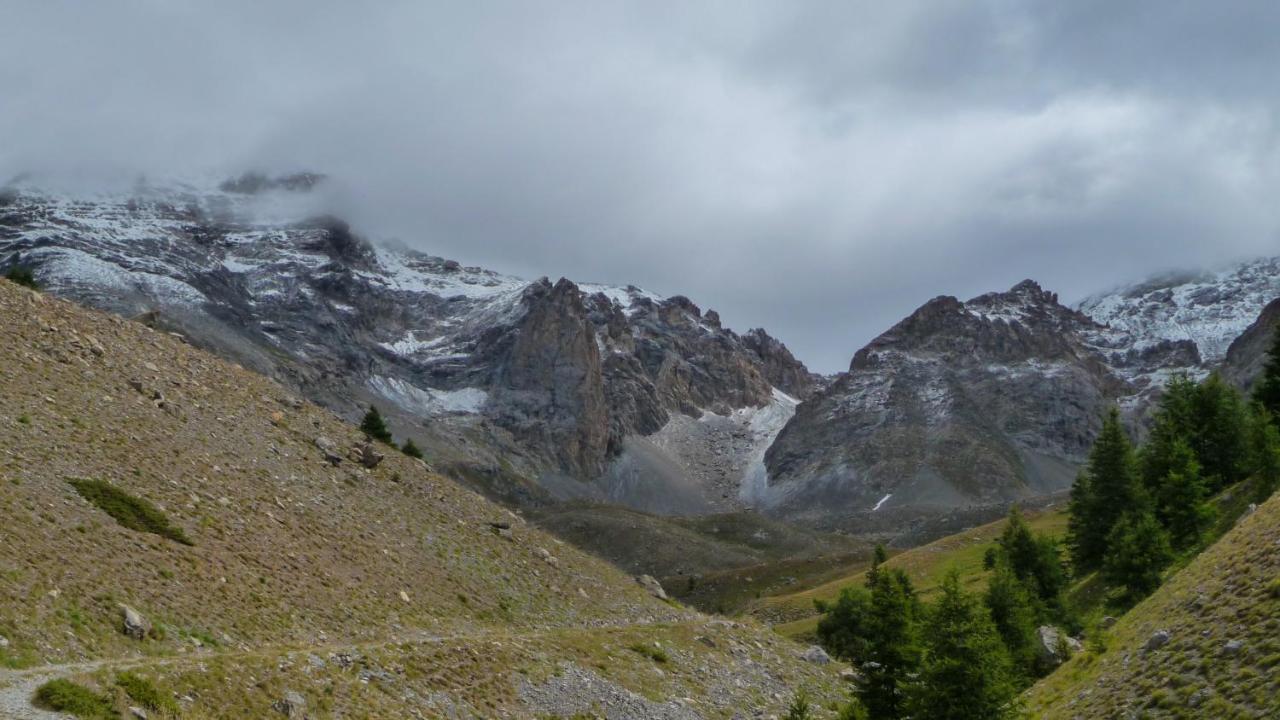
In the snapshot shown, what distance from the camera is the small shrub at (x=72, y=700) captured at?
17.9m

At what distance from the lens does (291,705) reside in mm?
21969

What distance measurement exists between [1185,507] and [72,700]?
4886 cm

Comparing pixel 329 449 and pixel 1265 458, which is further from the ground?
pixel 329 449

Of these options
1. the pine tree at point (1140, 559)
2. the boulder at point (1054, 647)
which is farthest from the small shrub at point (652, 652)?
the pine tree at point (1140, 559)

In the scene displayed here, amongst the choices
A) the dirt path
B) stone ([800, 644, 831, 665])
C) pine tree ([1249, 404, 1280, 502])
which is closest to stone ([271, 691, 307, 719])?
the dirt path

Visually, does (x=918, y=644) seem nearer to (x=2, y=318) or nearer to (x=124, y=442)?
(x=124, y=442)

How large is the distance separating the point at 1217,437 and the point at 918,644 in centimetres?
3886

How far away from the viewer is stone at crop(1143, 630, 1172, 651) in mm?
23969

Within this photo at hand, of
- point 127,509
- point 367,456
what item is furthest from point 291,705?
point 367,456

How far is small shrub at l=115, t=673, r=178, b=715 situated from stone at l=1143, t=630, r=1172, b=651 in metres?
22.8

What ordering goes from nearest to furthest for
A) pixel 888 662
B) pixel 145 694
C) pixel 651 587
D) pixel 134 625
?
pixel 145 694 < pixel 134 625 < pixel 888 662 < pixel 651 587

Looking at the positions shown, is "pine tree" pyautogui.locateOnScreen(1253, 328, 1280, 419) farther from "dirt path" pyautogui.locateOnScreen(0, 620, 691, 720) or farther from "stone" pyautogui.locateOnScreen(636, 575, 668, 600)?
"dirt path" pyautogui.locateOnScreen(0, 620, 691, 720)

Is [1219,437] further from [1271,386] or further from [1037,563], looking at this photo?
[1037,563]

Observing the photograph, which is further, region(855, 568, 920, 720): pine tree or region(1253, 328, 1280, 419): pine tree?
region(1253, 328, 1280, 419): pine tree
